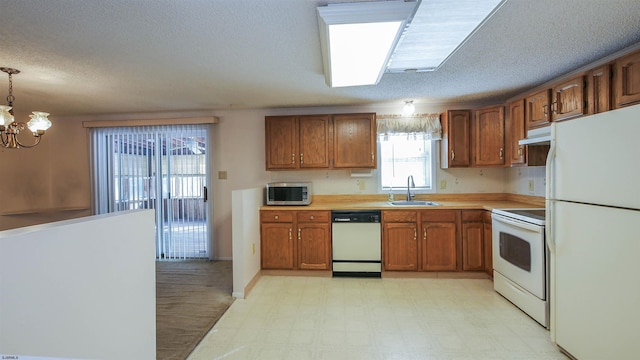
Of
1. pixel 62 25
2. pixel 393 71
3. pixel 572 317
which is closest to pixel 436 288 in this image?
pixel 572 317

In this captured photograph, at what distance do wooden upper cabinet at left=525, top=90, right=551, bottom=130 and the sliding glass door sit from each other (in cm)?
409

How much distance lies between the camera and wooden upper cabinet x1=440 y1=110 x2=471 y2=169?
11.1 feet

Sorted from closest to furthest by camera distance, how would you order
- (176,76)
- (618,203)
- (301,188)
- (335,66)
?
(618,203), (335,66), (176,76), (301,188)

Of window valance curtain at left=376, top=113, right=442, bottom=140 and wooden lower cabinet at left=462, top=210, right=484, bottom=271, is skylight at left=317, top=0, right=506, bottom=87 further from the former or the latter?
wooden lower cabinet at left=462, top=210, right=484, bottom=271

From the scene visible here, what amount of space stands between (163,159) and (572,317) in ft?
15.6

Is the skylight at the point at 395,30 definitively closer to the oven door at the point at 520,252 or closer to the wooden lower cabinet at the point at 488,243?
the oven door at the point at 520,252

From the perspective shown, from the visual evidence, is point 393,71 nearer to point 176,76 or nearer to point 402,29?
point 402,29

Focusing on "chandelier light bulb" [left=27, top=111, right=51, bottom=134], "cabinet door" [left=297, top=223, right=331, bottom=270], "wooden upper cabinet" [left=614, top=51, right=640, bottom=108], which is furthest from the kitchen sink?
"chandelier light bulb" [left=27, top=111, right=51, bottom=134]

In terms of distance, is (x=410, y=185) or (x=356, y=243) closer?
(x=356, y=243)

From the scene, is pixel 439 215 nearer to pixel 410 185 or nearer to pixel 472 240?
pixel 472 240

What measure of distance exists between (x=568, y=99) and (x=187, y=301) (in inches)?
159

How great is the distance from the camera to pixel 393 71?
232cm

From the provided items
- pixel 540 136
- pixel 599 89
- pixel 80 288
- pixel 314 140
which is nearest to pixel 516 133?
pixel 540 136

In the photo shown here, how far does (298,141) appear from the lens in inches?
140
